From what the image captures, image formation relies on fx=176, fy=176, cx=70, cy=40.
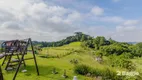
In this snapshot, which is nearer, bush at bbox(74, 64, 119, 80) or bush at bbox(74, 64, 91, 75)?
bush at bbox(74, 64, 119, 80)

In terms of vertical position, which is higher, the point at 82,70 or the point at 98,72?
the point at 82,70

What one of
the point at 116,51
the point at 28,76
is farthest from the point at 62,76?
the point at 116,51

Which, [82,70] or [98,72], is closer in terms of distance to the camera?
[98,72]

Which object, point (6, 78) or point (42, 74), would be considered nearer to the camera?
point (6, 78)

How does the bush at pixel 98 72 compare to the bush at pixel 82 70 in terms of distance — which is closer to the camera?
the bush at pixel 98 72

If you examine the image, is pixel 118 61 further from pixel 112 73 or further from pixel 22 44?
pixel 22 44

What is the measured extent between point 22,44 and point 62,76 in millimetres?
5153

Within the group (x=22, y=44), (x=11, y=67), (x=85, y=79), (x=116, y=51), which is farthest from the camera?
(x=116, y=51)

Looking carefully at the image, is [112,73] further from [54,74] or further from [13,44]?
[13,44]

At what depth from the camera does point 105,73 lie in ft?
56.1

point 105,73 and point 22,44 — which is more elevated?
point 22,44

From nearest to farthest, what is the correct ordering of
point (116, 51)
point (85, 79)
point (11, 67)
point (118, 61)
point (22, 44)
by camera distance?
point (85, 79) → point (22, 44) → point (11, 67) → point (118, 61) → point (116, 51)

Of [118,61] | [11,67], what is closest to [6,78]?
[11,67]

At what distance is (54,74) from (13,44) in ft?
17.0
